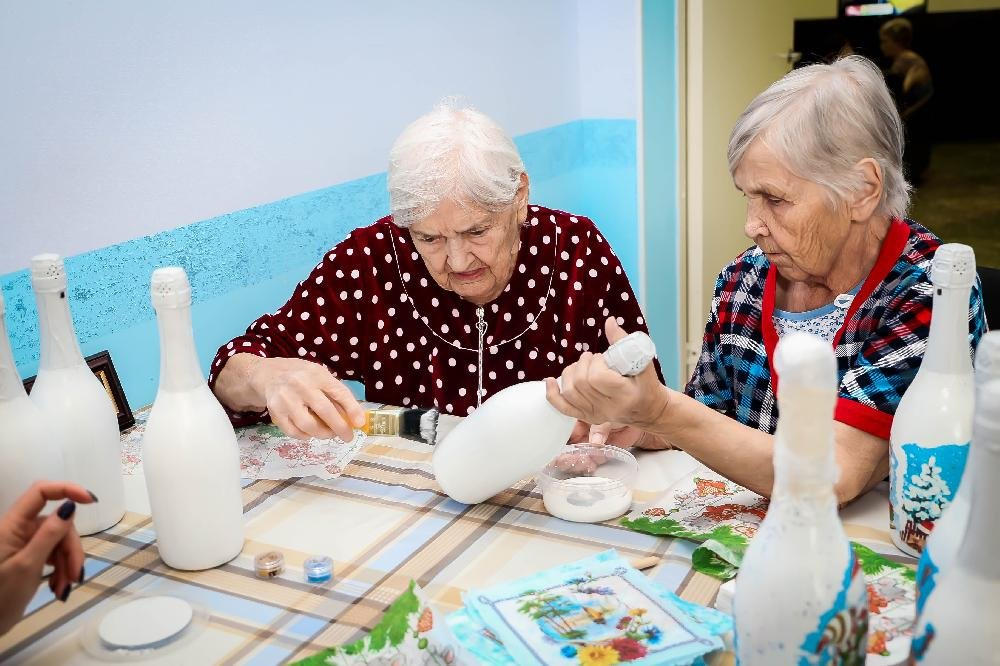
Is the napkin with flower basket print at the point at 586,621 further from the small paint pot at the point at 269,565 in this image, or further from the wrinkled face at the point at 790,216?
the wrinkled face at the point at 790,216

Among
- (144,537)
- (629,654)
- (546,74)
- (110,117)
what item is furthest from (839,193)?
(546,74)

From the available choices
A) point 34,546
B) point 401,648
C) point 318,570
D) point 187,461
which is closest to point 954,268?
point 401,648

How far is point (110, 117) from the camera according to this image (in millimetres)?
1911

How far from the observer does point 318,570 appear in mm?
1170

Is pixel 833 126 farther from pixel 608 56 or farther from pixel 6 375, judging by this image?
pixel 608 56

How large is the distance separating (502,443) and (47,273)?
2.08 ft

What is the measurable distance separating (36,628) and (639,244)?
114 inches

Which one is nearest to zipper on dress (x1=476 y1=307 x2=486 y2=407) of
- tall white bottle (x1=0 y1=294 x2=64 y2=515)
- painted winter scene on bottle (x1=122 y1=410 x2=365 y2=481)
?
painted winter scene on bottle (x1=122 y1=410 x2=365 y2=481)

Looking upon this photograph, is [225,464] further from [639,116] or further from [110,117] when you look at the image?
[639,116]

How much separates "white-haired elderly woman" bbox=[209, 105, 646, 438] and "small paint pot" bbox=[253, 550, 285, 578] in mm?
623

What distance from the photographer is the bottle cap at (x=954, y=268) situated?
1020mm

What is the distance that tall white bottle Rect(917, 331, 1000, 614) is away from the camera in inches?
29.2

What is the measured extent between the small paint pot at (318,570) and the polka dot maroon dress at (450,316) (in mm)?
795

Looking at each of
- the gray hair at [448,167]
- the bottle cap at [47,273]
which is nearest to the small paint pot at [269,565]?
the bottle cap at [47,273]
